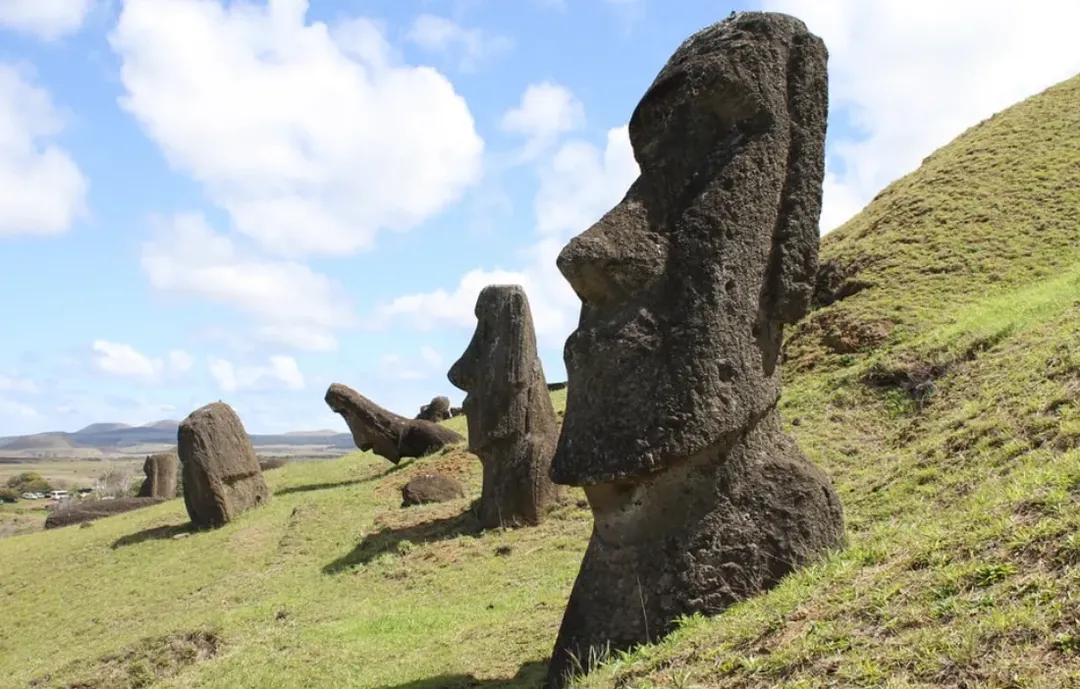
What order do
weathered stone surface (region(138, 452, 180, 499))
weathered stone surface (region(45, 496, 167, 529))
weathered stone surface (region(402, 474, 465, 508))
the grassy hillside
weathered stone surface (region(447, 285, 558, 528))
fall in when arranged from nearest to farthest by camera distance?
the grassy hillside
weathered stone surface (region(447, 285, 558, 528))
weathered stone surface (region(402, 474, 465, 508))
weathered stone surface (region(45, 496, 167, 529))
weathered stone surface (region(138, 452, 180, 499))

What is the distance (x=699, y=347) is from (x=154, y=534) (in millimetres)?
17147

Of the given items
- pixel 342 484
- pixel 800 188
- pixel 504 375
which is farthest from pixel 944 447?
pixel 342 484

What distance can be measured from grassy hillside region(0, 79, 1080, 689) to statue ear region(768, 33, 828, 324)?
1.75 m

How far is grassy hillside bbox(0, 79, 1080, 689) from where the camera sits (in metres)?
4.65

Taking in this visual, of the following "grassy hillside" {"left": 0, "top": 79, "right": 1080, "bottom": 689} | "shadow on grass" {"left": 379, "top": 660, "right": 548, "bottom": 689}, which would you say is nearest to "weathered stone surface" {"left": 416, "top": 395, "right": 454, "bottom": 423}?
"grassy hillside" {"left": 0, "top": 79, "right": 1080, "bottom": 689}

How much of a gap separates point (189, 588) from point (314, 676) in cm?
808

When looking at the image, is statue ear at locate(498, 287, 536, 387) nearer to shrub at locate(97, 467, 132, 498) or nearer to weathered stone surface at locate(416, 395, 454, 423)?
weathered stone surface at locate(416, 395, 454, 423)

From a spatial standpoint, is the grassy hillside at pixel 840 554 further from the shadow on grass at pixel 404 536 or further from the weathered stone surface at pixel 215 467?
the weathered stone surface at pixel 215 467

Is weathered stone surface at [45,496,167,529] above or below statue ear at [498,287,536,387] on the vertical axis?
below

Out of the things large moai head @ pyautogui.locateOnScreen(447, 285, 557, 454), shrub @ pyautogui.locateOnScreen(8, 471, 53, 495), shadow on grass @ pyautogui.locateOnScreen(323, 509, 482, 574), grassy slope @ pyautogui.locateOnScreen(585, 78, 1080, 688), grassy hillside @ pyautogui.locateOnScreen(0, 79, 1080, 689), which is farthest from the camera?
shrub @ pyautogui.locateOnScreen(8, 471, 53, 495)

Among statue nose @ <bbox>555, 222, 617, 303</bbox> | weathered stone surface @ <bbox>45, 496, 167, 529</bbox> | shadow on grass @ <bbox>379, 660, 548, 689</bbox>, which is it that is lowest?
shadow on grass @ <bbox>379, 660, 548, 689</bbox>

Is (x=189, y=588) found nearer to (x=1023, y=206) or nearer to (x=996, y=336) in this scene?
(x=996, y=336)

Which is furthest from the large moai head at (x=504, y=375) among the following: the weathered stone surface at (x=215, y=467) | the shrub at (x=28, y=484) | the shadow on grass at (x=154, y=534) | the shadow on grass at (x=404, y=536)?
the shrub at (x=28, y=484)

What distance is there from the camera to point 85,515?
27.5 m
